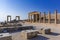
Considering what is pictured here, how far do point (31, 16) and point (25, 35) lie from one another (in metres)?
24.1

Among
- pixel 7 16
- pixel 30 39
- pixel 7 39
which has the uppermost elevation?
pixel 7 16

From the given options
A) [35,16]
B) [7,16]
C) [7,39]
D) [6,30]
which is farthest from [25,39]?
[35,16]

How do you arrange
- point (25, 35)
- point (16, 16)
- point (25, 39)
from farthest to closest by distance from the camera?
1. point (16, 16)
2. point (25, 35)
3. point (25, 39)

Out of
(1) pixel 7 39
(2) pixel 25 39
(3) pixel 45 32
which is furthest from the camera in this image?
(3) pixel 45 32

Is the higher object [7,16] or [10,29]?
[7,16]

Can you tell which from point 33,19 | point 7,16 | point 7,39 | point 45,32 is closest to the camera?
point 7,39

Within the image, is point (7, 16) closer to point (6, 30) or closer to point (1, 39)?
point (6, 30)

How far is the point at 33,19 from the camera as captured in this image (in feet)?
113

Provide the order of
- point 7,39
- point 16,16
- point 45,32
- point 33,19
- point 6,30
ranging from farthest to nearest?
1. point 33,19
2. point 16,16
3. point 6,30
4. point 45,32
5. point 7,39

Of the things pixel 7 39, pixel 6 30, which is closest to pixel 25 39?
pixel 7 39

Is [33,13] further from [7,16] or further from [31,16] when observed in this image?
[7,16]

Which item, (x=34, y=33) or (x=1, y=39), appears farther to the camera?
(x=34, y=33)

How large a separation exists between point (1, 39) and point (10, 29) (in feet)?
31.0

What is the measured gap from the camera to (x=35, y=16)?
3450 centimetres
